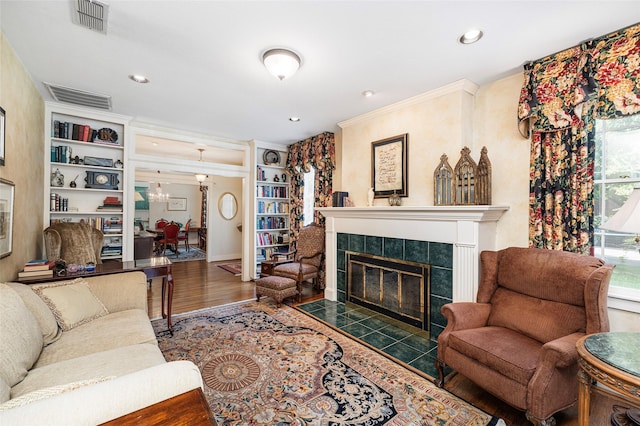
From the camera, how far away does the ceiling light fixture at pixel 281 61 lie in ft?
7.15

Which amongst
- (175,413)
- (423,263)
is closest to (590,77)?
(423,263)

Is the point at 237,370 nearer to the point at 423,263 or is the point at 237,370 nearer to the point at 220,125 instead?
the point at 423,263

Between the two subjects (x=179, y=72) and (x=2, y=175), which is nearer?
(x=2, y=175)

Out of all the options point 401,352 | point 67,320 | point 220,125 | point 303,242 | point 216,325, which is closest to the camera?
point 67,320

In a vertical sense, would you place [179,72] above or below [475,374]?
above

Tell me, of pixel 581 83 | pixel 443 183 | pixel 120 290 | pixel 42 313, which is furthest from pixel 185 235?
pixel 581 83

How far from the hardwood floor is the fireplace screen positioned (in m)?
0.77

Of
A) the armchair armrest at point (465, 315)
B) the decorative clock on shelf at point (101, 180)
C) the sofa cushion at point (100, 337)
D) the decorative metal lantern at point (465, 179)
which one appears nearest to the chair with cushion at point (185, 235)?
the decorative clock on shelf at point (101, 180)

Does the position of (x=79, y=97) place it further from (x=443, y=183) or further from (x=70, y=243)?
(x=443, y=183)

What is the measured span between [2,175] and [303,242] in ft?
11.2

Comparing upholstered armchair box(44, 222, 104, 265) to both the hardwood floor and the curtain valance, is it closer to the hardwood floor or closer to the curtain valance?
the hardwood floor

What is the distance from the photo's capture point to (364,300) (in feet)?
11.9

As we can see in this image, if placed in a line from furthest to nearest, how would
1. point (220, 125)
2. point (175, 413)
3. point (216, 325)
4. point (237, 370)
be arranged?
point (220, 125) → point (216, 325) → point (237, 370) → point (175, 413)

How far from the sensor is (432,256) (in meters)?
2.87
